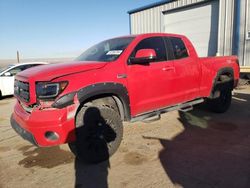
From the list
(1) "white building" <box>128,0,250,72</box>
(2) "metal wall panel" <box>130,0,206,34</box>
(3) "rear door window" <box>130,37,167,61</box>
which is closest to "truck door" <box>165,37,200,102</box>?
(3) "rear door window" <box>130,37,167,61</box>

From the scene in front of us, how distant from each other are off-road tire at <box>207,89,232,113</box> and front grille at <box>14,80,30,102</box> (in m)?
4.66

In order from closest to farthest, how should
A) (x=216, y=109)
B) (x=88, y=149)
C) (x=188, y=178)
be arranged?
1. (x=188, y=178)
2. (x=88, y=149)
3. (x=216, y=109)

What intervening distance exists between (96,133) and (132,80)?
3.37 ft

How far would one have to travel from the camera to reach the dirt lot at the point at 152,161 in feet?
11.0

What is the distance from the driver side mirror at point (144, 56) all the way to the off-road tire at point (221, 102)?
3.12 m

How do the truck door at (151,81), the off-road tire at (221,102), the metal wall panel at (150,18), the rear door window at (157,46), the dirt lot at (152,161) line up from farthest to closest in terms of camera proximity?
the metal wall panel at (150,18) → the off-road tire at (221,102) → the rear door window at (157,46) → the truck door at (151,81) → the dirt lot at (152,161)

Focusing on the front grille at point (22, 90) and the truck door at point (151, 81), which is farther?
the truck door at point (151, 81)

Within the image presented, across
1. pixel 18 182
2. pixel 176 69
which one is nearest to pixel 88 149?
pixel 18 182

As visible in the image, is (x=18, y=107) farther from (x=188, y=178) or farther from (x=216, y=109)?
(x=216, y=109)

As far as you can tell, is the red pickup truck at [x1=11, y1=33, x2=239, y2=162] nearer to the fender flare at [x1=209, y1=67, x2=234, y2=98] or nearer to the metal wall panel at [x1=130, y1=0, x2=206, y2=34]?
the fender flare at [x1=209, y1=67, x2=234, y2=98]

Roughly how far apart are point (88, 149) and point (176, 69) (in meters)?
2.27

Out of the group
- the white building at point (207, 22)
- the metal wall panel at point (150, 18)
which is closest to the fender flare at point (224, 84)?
the white building at point (207, 22)

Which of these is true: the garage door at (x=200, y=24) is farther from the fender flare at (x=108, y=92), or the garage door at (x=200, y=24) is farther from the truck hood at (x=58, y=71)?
the truck hood at (x=58, y=71)

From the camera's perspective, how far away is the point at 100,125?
3875 millimetres
